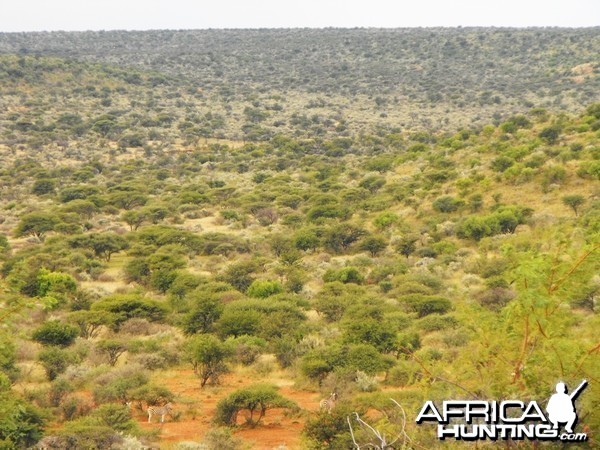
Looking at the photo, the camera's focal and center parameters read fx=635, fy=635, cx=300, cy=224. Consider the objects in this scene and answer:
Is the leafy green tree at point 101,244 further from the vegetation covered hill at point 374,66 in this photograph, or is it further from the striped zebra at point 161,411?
the vegetation covered hill at point 374,66

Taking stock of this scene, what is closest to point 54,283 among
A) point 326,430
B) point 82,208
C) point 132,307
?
point 132,307

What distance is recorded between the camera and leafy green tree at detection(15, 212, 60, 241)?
35125 millimetres

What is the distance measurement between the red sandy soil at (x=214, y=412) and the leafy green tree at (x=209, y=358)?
222 millimetres

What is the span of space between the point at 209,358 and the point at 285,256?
13.1m

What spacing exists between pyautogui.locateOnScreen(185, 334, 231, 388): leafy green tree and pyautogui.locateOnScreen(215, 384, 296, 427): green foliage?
96.2 inches

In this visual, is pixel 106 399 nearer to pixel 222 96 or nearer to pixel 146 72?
pixel 222 96

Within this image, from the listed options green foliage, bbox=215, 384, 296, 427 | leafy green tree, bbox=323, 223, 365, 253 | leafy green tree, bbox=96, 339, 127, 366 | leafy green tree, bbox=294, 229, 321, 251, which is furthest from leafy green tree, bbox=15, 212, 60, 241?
green foliage, bbox=215, 384, 296, 427

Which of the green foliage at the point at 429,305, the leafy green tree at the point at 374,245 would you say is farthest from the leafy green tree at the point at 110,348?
the leafy green tree at the point at 374,245

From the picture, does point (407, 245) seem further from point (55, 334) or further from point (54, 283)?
point (55, 334)

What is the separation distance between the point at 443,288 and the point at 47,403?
565 inches

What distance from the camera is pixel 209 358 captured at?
15125mm

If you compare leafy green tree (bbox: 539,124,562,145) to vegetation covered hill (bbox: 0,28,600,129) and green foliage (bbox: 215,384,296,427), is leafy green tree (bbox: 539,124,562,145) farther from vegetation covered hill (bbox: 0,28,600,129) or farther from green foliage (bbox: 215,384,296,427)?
green foliage (bbox: 215,384,296,427)

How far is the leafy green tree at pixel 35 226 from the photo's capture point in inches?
1383

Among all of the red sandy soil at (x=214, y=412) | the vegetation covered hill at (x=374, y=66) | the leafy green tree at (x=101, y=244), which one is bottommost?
the red sandy soil at (x=214, y=412)
